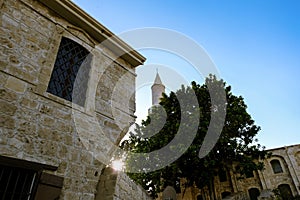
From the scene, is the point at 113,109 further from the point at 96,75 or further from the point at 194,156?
the point at 194,156

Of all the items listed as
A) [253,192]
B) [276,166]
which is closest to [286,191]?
[276,166]

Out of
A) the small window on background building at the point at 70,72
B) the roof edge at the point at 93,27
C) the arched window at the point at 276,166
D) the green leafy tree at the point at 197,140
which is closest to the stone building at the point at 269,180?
the arched window at the point at 276,166

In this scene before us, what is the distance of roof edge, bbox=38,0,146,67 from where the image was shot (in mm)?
4703

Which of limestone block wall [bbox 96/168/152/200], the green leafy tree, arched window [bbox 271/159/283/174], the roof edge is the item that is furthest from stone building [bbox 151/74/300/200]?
the roof edge

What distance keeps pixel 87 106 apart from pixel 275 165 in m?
19.8

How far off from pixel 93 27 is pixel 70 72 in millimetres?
1347

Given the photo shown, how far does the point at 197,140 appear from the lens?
38.8 feet

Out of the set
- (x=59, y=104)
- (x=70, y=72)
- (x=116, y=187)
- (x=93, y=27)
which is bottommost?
(x=116, y=187)

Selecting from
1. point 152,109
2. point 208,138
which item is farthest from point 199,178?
point 152,109

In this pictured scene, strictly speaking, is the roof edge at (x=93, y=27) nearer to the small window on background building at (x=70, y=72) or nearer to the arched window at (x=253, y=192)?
the small window on background building at (x=70, y=72)

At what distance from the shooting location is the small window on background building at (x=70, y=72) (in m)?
4.36

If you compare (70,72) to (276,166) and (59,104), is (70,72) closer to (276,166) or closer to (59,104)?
(59,104)

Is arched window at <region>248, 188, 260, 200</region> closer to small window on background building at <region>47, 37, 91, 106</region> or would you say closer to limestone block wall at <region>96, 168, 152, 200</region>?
limestone block wall at <region>96, 168, 152, 200</region>

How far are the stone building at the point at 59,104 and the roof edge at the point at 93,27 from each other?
23 millimetres
